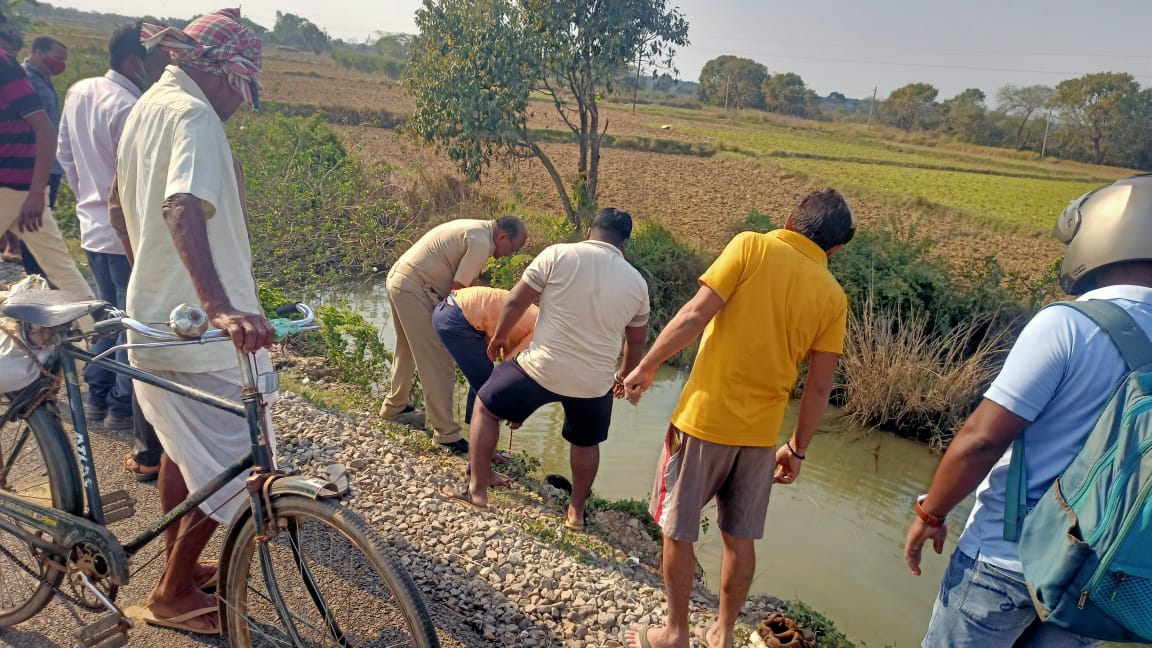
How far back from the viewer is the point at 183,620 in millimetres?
2896

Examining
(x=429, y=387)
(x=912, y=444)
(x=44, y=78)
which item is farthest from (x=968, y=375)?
(x=44, y=78)

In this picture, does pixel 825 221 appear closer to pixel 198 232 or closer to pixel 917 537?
pixel 917 537

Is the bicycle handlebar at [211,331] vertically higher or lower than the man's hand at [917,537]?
higher

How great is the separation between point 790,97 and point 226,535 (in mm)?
62139

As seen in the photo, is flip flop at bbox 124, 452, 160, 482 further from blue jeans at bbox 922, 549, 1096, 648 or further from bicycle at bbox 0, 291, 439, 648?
blue jeans at bbox 922, 549, 1096, 648

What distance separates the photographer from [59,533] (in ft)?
8.89

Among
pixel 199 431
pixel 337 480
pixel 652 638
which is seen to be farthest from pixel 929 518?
pixel 199 431

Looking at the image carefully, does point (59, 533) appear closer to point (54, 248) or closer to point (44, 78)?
point (54, 248)

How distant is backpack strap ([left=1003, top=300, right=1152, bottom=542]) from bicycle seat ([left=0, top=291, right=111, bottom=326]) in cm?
295

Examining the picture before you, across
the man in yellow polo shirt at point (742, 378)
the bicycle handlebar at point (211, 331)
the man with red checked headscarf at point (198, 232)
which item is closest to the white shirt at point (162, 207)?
the man with red checked headscarf at point (198, 232)

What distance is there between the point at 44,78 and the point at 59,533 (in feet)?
18.0

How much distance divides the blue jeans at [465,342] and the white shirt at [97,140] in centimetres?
195

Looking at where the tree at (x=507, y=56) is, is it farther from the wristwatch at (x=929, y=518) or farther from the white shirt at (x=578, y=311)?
the wristwatch at (x=929, y=518)

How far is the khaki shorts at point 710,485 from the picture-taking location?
10.4ft
